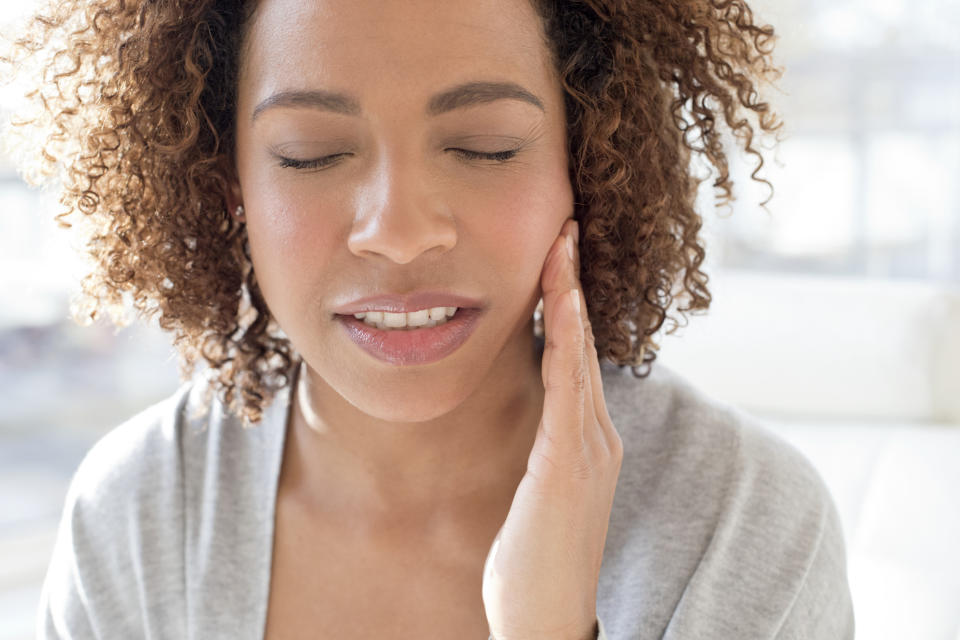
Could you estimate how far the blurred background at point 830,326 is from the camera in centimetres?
214

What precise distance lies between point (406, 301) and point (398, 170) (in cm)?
16

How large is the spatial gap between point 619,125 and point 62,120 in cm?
83

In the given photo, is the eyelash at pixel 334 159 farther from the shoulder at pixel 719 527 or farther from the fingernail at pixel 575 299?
the shoulder at pixel 719 527

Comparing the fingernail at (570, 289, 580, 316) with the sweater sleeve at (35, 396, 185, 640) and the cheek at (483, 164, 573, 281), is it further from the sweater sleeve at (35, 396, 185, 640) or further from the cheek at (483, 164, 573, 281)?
the sweater sleeve at (35, 396, 185, 640)

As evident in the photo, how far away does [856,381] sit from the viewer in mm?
2336

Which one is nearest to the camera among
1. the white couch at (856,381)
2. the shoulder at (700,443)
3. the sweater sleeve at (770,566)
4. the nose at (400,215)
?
the nose at (400,215)

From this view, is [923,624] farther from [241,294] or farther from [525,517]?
[241,294]

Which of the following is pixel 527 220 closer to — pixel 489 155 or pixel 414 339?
pixel 489 155

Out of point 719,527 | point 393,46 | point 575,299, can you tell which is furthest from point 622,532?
point 393,46

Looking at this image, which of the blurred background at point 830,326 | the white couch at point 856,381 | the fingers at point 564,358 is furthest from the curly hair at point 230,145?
the white couch at point 856,381

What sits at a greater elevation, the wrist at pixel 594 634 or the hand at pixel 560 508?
the hand at pixel 560 508

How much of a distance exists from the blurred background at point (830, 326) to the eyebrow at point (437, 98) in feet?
2.51

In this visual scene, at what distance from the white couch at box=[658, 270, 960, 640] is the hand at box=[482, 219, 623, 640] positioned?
973 mm

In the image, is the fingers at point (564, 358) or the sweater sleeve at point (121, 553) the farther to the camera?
the sweater sleeve at point (121, 553)
